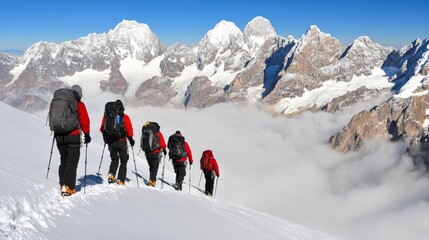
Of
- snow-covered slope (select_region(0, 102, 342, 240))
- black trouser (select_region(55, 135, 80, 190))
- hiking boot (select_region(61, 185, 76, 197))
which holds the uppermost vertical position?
black trouser (select_region(55, 135, 80, 190))

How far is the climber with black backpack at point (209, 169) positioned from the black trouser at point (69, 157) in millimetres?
14094

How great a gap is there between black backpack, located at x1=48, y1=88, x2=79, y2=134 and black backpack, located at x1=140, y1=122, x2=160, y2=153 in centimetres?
750

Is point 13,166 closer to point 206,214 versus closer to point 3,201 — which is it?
point 3,201

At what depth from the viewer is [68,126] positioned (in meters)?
10.4

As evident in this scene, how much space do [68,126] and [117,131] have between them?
12.2 feet

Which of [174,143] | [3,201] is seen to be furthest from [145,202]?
[174,143]

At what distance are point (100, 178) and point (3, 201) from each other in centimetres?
734

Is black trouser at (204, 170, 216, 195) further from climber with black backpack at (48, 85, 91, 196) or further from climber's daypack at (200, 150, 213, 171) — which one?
climber with black backpack at (48, 85, 91, 196)

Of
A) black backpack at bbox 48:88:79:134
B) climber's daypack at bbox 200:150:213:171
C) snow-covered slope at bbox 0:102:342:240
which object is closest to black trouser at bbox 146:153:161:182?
snow-covered slope at bbox 0:102:342:240

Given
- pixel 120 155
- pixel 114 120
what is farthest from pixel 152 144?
pixel 114 120

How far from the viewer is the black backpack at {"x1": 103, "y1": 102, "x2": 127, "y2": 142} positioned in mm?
13953

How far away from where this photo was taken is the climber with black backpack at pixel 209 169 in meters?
24.5

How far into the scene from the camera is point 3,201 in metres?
7.92

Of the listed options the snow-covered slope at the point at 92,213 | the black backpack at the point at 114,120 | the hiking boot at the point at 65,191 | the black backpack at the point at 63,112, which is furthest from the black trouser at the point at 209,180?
the black backpack at the point at 63,112
